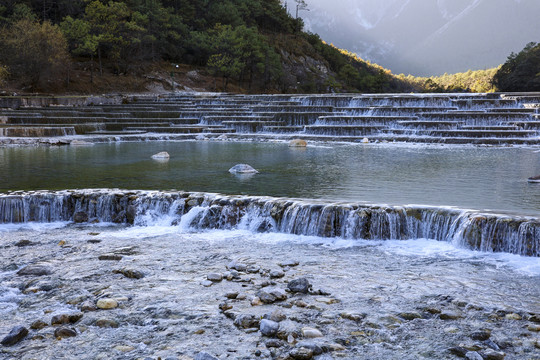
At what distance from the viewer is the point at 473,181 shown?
10.4 metres

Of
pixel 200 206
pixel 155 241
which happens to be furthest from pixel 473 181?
pixel 155 241

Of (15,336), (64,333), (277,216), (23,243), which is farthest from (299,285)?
(23,243)

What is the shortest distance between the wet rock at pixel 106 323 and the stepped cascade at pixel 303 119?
18.0 meters

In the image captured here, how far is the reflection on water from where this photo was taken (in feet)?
29.5

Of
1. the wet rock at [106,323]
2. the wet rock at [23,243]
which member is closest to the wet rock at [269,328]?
the wet rock at [106,323]

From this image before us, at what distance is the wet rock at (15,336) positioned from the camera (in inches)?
156

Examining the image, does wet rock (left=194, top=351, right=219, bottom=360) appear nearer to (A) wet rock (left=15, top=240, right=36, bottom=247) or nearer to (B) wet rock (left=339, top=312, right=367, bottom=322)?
(B) wet rock (left=339, top=312, right=367, bottom=322)

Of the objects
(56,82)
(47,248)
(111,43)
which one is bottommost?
(47,248)

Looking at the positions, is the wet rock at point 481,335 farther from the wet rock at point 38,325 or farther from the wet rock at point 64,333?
the wet rock at point 38,325

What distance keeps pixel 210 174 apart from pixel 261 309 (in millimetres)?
7353

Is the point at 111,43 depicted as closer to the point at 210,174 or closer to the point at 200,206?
the point at 210,174

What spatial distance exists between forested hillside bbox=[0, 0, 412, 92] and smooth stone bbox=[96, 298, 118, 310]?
→ 27.8 metres

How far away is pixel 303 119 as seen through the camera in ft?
84.8

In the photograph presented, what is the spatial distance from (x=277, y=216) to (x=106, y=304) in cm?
380
